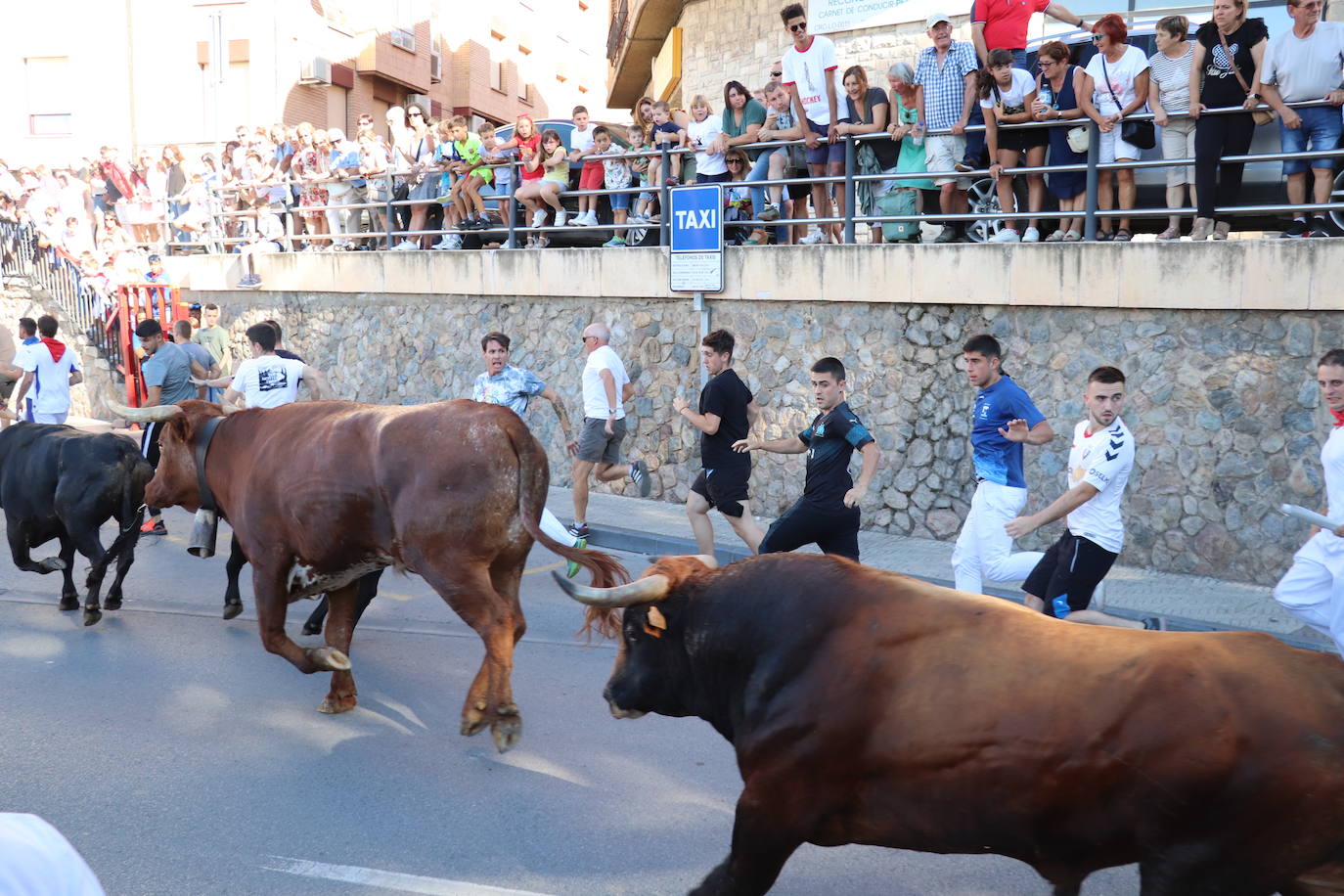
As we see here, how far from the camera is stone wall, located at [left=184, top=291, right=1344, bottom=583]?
9133 mm

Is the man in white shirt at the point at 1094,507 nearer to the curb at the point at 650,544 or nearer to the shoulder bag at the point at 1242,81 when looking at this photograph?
the curb at the point at 650,544

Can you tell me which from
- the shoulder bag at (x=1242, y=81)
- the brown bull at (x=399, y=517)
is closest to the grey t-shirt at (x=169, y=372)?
the brown bull at (x=399, y=517)

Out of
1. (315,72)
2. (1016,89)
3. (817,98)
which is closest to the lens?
(1016,89)

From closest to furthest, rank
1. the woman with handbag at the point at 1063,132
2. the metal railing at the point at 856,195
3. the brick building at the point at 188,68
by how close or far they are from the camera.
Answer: the metal railing at the point at 856,195 → the woman with handbag at the point at 1063,132 → the brick building at the point at 188,68

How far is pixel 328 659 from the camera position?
6012mm

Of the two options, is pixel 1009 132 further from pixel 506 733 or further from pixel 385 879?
pixel 385 879

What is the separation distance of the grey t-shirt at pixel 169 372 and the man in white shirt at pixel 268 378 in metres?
1.68

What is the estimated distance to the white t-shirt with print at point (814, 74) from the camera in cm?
1161

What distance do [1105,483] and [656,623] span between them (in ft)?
10.4

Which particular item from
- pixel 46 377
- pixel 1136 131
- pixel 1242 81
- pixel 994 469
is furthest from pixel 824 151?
pixel 46 377

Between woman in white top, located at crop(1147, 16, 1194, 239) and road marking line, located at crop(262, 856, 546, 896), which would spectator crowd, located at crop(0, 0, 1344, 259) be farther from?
road marking line, located at crop(262, 856, 546, 896)

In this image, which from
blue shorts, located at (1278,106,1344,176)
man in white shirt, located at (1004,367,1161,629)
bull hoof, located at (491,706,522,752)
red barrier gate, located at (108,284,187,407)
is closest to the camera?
bull hoof, located at (491,706,522,752)

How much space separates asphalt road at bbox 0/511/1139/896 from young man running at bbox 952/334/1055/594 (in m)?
1.89

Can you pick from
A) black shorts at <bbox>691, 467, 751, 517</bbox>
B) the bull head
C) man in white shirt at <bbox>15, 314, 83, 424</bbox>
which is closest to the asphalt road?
the bull head
